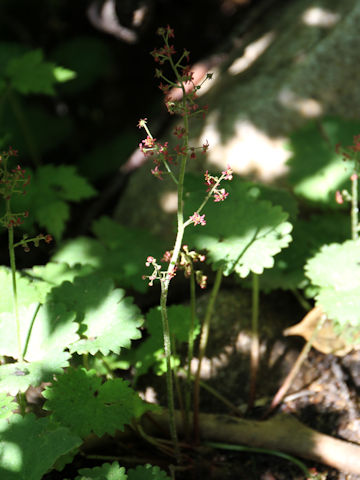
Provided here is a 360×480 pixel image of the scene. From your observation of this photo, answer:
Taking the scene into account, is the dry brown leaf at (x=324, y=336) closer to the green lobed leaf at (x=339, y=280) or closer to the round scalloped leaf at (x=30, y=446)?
the green lobed leaf at (x=339, y=280)

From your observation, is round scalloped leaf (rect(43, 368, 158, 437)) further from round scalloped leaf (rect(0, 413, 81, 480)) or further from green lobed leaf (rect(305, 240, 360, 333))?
green lobed leaf (rect(305, 240, 360, 333))

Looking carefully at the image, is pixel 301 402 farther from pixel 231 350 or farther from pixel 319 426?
pixel 231 350

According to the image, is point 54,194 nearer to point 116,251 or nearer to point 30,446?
point 116,251

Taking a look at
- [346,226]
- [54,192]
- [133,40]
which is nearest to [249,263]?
[346,226]

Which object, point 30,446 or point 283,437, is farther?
point 283,437

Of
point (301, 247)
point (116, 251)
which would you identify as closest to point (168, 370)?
point (301, 247)

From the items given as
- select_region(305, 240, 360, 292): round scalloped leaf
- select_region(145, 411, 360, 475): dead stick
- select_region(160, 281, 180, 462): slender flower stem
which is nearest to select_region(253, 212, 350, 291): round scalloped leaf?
select_region(305, 240, 360, 292): round scalloped leaf
